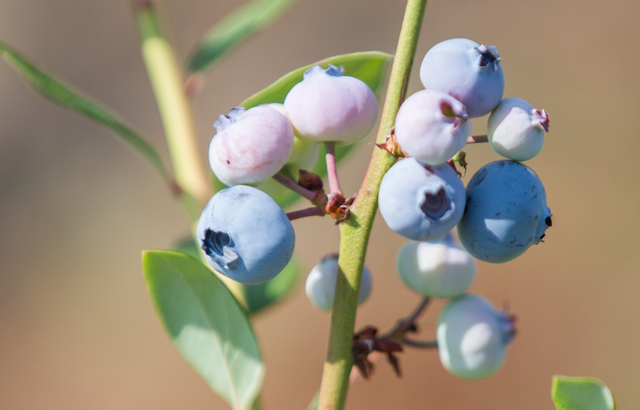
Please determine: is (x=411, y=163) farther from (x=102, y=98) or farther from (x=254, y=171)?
(x=102, y=98)

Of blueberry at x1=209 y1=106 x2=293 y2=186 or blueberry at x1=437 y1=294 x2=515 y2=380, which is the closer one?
blueberry at x1=209 y1=106 x2=293 y2=186

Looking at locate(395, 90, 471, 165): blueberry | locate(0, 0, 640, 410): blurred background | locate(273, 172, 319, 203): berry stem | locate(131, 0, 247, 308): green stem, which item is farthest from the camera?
locate(0, 0, 640, 410): blurred background

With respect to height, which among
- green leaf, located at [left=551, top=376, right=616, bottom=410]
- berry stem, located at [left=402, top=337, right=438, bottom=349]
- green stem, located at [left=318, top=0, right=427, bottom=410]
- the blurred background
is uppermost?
green stem, located at [left=318, top=0, right=427, bottom=410]

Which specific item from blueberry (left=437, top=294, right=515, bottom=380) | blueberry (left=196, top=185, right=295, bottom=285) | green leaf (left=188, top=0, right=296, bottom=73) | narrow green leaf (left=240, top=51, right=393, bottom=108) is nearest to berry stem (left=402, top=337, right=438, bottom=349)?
blueberry (left=437, top=294, right=515, bottom=380)

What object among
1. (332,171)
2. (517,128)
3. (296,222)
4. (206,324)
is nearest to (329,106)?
(332,171)

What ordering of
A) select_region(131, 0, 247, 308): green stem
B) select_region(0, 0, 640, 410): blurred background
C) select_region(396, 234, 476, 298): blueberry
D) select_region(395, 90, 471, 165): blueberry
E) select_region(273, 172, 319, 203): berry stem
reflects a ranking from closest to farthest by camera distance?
select_region(395, 90, 471, 165): blueberry < select_region(273, 172, 319, 203): berry stem < select_region(396, 234, 476, 298): blueberry < select_region(131, 0, 247, 308): green stem < select_region(0, 0, 640, 410): blurred background

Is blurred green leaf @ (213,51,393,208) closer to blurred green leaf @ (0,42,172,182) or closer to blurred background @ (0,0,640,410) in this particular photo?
blurred green leaf @ (0,42,172,182)

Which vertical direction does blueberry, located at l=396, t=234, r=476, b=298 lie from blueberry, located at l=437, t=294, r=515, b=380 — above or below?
above

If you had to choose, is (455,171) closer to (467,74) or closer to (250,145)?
(467,74)
